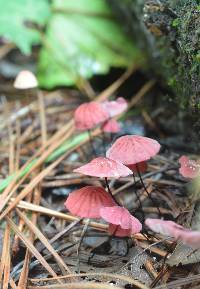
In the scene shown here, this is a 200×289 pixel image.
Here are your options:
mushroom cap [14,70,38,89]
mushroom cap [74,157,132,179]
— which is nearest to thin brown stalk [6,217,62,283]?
mushroom cap [74,157,132,179]

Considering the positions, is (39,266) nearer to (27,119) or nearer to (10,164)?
(10,164)

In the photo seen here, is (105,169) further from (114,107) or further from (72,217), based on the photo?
(114,107)

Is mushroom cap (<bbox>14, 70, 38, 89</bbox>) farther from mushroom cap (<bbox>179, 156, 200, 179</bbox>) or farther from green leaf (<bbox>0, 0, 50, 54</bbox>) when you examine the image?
mushroom cap (<bbox>179, 156, 200, 179</bbox>)

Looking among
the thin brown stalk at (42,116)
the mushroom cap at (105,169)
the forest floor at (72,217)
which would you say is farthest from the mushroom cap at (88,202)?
the thin brown stalk at (42,116)

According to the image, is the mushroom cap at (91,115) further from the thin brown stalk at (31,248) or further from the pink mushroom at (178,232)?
the pink mushroom at (178,232)

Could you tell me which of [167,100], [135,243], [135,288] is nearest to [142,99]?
[167,100]

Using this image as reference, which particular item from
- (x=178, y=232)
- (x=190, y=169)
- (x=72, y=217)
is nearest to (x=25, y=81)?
(x=72, y=217)

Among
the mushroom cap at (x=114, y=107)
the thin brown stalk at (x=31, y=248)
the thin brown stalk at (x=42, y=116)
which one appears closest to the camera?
the thin brown stalk at (x=31, y=248)
